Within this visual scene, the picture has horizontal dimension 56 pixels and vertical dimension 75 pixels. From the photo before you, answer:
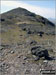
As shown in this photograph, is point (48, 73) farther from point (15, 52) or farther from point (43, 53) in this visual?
point (15, 52)

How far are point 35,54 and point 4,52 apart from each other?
→ 399 cm

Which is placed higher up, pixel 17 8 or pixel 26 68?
pixel 17 8

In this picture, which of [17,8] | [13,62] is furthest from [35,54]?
[17,8]

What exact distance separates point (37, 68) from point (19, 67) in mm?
1670

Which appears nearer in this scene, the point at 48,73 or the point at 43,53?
the point at 48,73

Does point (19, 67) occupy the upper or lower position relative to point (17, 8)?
lower

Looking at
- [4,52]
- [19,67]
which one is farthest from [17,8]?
[19,67]

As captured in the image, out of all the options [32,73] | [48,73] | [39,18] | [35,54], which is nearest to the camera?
[48,73]

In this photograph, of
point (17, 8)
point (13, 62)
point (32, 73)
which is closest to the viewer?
point (32, 73)

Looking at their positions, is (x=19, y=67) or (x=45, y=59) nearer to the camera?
(x=19, y=67)

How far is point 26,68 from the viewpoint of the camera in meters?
17.3

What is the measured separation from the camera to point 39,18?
60.9 metres

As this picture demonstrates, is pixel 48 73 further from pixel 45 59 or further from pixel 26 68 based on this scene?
pixel 45 59

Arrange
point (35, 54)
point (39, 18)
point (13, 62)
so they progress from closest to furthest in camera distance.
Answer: point (13, 62) → point (35, 54) → point (39, 18)
